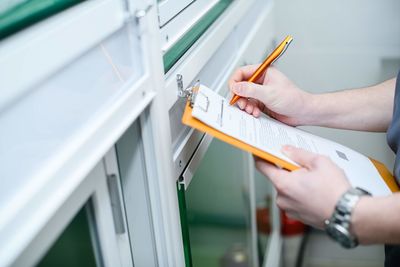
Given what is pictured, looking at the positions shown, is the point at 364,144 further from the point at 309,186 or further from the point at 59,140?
the point at 59,140

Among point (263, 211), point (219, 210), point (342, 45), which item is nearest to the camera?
point (219, 210)

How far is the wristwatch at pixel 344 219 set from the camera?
0.63m

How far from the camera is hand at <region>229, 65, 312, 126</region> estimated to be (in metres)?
0.82

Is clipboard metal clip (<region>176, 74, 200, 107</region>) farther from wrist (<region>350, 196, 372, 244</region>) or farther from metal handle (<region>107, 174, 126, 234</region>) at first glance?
wrist (<region>350, 196, 372, 244</region>)

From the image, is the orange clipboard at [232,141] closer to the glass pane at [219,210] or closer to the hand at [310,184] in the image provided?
the hand at [310,184]

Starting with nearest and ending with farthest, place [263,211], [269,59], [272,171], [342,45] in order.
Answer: [272,171]
[269,59]
[342,45]
[263,211]

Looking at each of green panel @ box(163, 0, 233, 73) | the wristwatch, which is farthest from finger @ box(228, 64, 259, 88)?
the wristwatch

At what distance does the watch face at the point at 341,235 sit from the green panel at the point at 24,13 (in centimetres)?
47

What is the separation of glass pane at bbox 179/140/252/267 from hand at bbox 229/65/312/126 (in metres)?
0.23

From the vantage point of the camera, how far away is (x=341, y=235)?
64 cm

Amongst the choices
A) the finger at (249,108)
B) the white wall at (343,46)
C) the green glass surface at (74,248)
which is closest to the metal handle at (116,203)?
the green glass surface at (74,248)

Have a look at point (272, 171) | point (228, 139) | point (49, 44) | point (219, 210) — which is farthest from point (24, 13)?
point (219, 210)

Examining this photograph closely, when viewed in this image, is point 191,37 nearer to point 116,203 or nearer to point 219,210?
point 116,203

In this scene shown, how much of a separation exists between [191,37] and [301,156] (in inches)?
13.5
